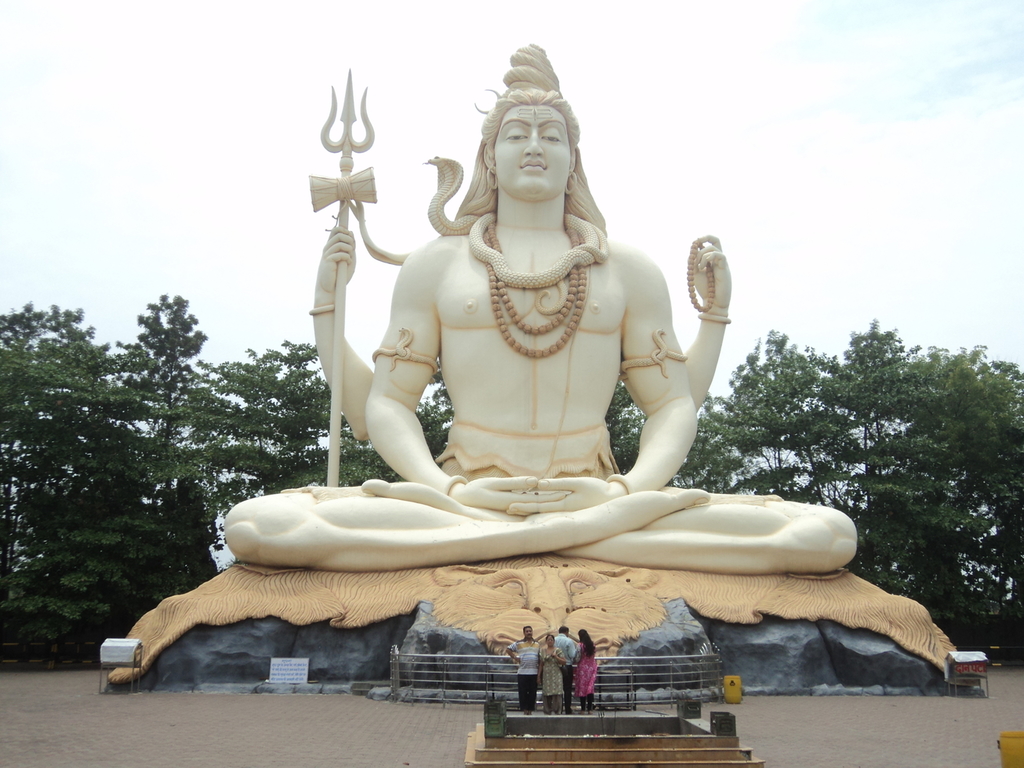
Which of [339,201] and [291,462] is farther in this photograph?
[291,462]

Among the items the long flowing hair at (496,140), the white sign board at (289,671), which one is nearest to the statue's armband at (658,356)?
the long flowing hair at (496,140)

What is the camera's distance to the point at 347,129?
12.1 meters

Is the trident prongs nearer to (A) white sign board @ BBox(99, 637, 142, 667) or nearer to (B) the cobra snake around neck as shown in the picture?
(B) the cobra snake around neck

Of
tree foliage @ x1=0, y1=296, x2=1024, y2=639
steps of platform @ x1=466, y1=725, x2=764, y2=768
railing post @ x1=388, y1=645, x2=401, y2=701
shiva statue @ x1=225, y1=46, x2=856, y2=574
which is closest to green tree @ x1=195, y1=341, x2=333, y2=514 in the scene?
tree foliage @ x1=0, y1=296, x2=1024, y2=639

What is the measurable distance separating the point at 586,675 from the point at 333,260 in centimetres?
624

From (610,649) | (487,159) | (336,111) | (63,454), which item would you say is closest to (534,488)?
(610,649)

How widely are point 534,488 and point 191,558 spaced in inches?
369

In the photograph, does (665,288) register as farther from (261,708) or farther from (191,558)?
(191,558)

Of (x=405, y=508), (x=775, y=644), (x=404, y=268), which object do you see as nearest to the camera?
(x=775, y=644)

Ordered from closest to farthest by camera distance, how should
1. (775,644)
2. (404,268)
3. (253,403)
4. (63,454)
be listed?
1. (775,644)
2. (404,268)
3. (63,454)
4. (253,403)

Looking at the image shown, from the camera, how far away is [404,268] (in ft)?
39.3

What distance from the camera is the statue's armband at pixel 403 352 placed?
11625mm

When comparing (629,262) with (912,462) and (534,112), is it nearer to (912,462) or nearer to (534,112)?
(534,112)

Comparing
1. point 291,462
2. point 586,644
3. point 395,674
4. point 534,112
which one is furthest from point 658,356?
point 291,462
